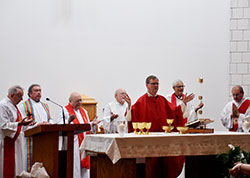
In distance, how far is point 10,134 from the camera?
704cm

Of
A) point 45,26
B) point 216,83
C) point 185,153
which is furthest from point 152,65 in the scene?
point 185,153

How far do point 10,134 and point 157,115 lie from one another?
220 centimetres

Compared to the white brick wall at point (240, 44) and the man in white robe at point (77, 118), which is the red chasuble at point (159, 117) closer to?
the man in white robe at point (77, 118)

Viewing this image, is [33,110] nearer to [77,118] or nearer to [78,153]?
[77,118]

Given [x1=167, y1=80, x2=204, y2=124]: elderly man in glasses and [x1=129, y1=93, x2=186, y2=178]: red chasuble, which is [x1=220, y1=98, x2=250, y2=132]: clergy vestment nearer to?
[x1=167, y1=80, x2=204, y2=124]: elderly man in glasses

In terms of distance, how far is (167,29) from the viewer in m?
10.2

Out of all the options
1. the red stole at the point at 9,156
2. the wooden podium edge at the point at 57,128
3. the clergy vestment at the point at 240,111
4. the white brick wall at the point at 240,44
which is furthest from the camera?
the white brick wall at the point at 240,44

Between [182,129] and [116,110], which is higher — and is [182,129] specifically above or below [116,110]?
below

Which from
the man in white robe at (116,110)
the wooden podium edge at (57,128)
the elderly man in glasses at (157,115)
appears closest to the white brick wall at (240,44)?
the man in white robe at (116,110)

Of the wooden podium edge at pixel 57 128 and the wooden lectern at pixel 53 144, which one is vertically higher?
the wooden podium edge at pixel 57 128

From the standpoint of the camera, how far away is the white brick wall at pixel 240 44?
10.1 m

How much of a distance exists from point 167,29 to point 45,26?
258 cm

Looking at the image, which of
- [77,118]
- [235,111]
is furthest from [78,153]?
[235,111]

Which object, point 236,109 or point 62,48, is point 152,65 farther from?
point 236,109
